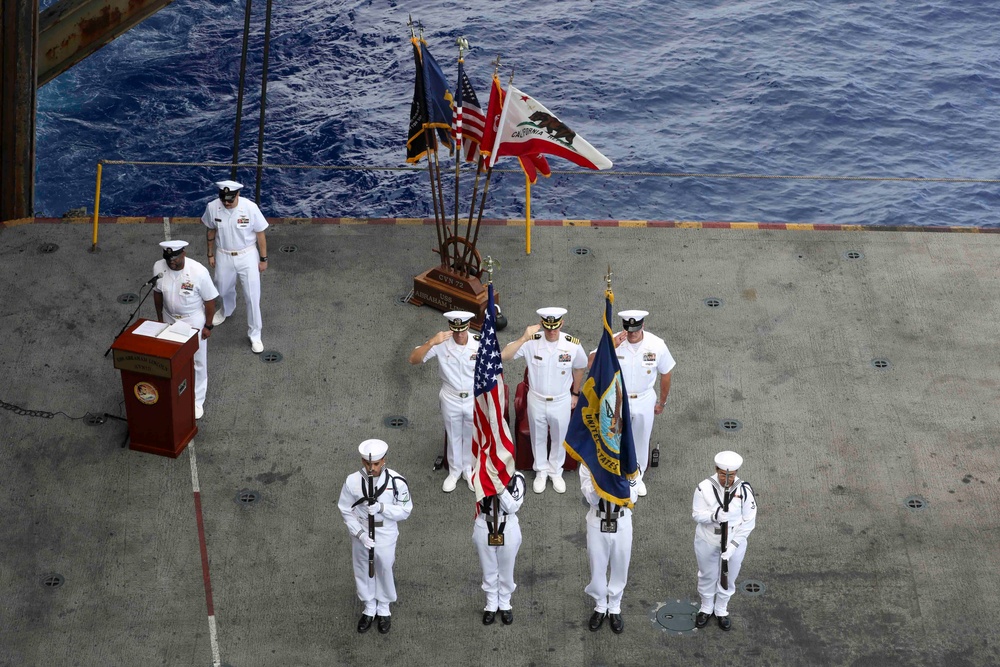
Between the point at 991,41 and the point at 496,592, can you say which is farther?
the point at 991,41

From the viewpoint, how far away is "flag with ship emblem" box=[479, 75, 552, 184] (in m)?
14.9

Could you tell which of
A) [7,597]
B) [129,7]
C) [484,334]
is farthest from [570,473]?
[129,7]

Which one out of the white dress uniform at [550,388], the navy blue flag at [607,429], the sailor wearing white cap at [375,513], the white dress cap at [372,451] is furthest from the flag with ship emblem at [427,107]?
the sailor wearing white cap at [375,513]

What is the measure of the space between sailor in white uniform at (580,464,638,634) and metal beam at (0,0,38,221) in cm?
995

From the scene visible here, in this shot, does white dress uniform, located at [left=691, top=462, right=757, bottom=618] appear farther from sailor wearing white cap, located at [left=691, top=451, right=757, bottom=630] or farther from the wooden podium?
the wooden podium

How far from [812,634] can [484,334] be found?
3.83m

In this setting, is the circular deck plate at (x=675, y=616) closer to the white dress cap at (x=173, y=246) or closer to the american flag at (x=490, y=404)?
the american flag at (x=490, y=404)

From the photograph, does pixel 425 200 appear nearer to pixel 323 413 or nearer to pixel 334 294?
pixel 334 294

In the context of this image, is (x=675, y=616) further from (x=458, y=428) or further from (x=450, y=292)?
(x=450, y=292)

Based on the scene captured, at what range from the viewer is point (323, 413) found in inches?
558

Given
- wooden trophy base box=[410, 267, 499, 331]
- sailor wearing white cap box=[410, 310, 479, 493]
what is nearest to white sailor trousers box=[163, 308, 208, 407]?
sailor wearing white cap box=[410, 310, 479, 493]

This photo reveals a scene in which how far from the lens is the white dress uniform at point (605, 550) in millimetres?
11391

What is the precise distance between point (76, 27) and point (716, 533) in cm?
1212

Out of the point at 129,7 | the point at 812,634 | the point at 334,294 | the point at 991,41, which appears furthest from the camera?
the point at 991,41
